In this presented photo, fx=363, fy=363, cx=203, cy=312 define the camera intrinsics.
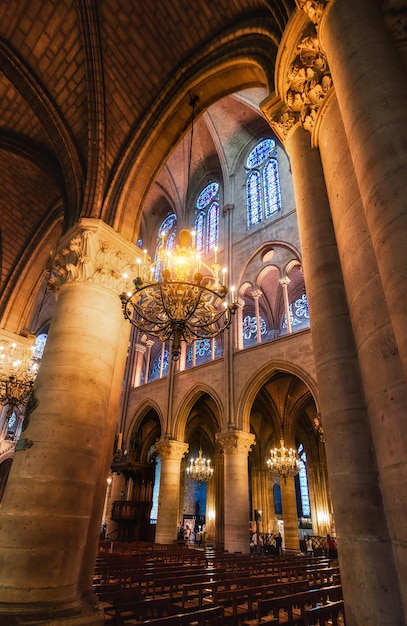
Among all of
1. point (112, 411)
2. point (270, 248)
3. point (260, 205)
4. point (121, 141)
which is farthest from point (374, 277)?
point (260, 205)

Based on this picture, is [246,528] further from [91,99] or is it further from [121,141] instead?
[91,99]

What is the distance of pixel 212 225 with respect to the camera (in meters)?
20.1

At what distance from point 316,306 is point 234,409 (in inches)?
447

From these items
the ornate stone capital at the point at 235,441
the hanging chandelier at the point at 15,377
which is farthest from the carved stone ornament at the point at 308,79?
the ornate stone capital at the point at 235,441

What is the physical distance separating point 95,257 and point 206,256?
12785mm

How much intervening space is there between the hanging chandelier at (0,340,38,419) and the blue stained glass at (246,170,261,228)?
11846 mm

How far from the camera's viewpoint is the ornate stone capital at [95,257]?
6211mm

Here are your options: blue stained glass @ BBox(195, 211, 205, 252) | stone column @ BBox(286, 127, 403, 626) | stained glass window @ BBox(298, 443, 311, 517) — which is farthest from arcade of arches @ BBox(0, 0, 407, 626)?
stained glass window @ BBox(298, 443, 311, 517)

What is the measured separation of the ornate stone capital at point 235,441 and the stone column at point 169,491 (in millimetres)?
3291

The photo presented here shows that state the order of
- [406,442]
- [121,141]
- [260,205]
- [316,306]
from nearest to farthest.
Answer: [406,442] → [316,306] → [121,141] → [260,205]

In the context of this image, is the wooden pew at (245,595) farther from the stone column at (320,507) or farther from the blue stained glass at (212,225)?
the blue stained glass at (212,225)

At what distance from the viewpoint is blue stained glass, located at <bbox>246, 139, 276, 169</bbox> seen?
18625 millimetres

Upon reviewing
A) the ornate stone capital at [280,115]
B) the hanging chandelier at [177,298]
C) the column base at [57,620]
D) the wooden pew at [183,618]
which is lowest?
the column base at [57,620]

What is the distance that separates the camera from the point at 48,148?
9.16 m
